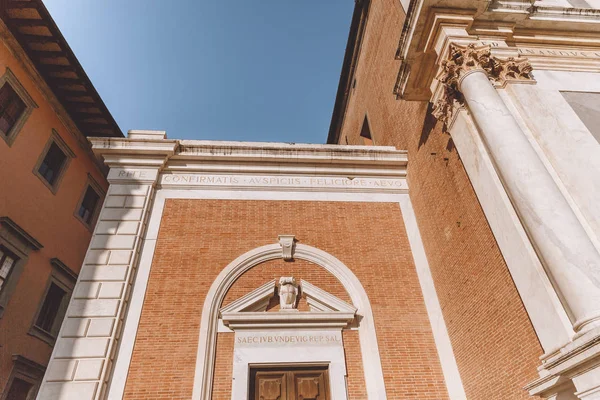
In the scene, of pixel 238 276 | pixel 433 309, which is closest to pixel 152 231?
pixel 238 276

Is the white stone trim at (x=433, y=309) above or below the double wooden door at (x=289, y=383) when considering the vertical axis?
above

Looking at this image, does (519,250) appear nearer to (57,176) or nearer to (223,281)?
(223,281)

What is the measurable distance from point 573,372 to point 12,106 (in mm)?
15481

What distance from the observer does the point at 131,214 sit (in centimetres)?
884

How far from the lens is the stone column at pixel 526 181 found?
4191 mm

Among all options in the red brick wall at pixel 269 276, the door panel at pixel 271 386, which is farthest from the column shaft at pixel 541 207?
the door panel at pixel 271 386

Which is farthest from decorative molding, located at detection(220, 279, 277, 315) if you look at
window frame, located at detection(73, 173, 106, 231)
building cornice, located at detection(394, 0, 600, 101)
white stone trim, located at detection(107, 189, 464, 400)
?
window frame, located at detection(73, 173, 106, 231)

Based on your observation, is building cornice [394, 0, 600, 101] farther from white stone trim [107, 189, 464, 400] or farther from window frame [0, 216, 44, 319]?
window frame [0, 216, 44, 319]

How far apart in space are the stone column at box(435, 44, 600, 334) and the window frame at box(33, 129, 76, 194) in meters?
13.1

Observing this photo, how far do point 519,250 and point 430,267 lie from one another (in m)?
3.69

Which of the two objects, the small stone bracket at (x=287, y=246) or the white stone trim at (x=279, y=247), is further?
the small stone bracket at (x=287, y=246)

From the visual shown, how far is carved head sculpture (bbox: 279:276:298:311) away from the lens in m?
8.09

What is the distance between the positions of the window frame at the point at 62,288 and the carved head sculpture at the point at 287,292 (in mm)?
8912

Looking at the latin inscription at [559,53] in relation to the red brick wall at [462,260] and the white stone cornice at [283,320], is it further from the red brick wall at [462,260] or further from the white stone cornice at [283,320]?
the white stone cornice at [283,320]
